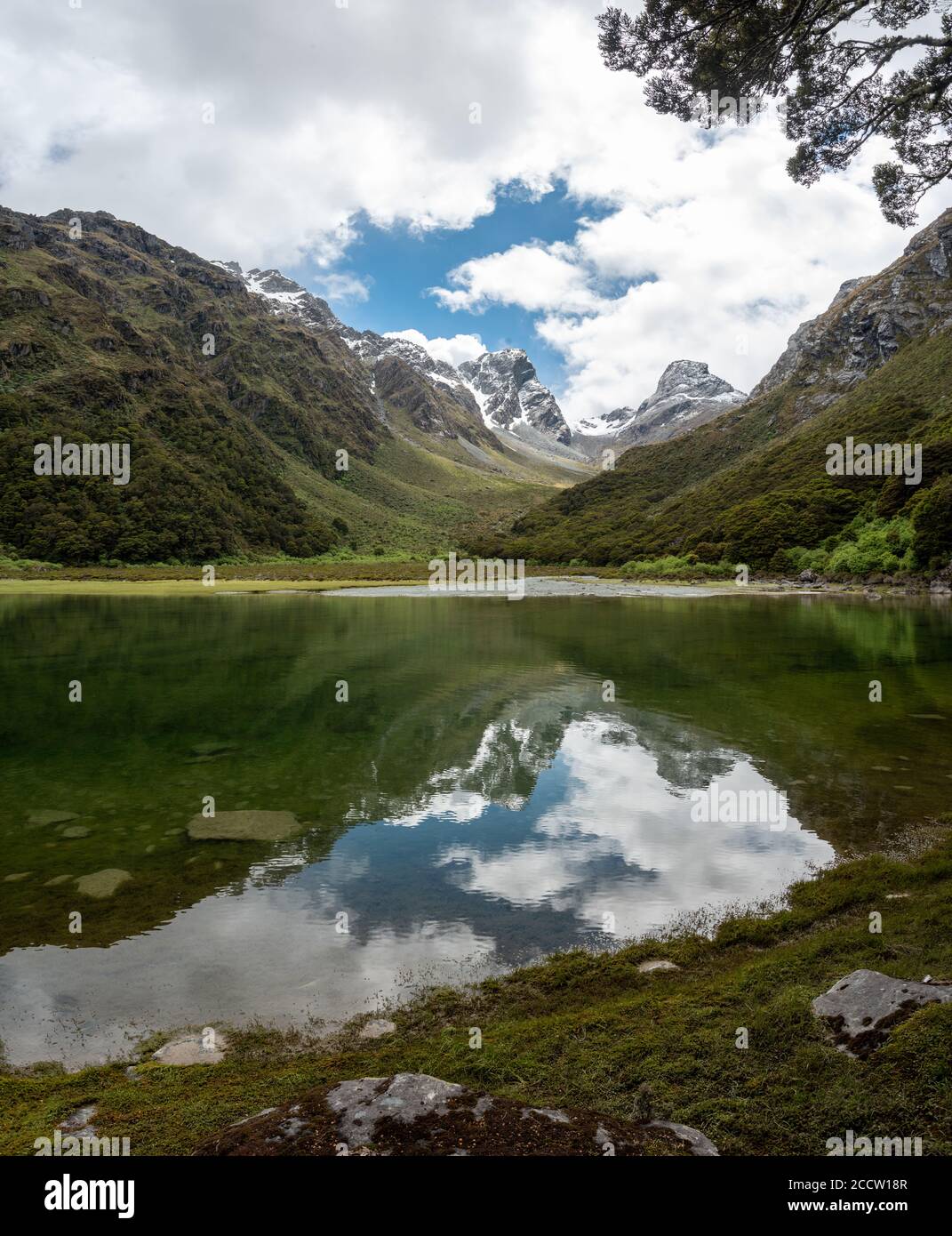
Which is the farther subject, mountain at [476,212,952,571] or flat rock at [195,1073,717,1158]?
mountain at [476,212,952,571]

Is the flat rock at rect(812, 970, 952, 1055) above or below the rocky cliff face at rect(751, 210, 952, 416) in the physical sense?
below

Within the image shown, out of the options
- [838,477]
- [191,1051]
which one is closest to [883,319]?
[838,477]

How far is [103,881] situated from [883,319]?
210054 millimetres

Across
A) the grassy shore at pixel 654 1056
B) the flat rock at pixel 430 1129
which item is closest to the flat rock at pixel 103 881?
the grassy shore at pixel 654 1056

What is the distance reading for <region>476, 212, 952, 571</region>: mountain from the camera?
319 ft

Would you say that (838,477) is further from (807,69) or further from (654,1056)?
(654,1056)

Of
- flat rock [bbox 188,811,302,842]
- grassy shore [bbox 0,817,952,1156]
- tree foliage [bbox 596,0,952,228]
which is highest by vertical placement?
tree foliage [bbox 596,0,952,228]

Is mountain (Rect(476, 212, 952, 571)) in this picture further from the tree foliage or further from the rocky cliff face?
the tree foliage

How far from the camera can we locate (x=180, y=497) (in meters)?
152

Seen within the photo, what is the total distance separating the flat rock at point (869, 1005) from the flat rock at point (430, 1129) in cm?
189

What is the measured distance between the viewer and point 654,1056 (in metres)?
5.78

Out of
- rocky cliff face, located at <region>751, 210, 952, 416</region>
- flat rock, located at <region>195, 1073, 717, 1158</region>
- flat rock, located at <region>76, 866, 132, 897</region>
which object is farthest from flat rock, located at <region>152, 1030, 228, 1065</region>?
rocky cliff face, located at <region>751, 210, 952, 416</region>

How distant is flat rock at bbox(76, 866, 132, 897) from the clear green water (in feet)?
0.60
